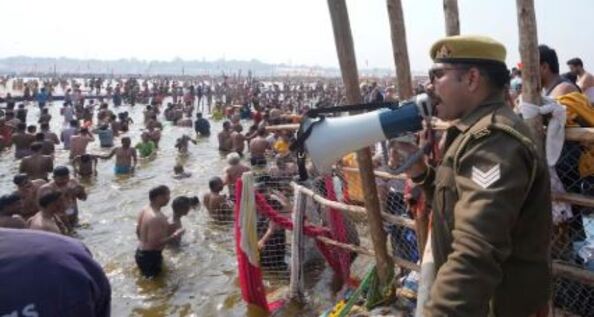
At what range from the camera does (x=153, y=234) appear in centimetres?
748

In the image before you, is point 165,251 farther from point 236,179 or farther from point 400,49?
point 400,49

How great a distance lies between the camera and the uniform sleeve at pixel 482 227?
72.6 inches

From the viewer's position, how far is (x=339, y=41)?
3.85m

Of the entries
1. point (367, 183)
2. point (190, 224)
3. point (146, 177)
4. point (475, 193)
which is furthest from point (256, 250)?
point (146, 177)

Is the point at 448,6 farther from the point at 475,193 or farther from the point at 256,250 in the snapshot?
the point at 256,250

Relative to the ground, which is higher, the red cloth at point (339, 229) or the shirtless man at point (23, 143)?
the shirtless man at point (23, 143)

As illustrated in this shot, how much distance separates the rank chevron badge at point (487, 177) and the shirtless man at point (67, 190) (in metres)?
7.96

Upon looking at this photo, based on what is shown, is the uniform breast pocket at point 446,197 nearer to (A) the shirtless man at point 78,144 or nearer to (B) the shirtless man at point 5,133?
(A) the shirtless man at point 78,144

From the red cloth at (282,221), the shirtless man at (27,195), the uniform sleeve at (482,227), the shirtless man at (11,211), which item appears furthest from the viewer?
the shirtless man at (27,195)

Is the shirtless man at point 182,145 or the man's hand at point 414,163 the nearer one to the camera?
the man's hand at point 414,163

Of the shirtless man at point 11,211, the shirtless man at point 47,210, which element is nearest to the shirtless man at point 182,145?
the shirtless man at point 47,210

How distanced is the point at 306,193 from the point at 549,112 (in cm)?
267

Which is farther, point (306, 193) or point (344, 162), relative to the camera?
point (344, 162)

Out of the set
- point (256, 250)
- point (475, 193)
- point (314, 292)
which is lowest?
point (314, 292)
